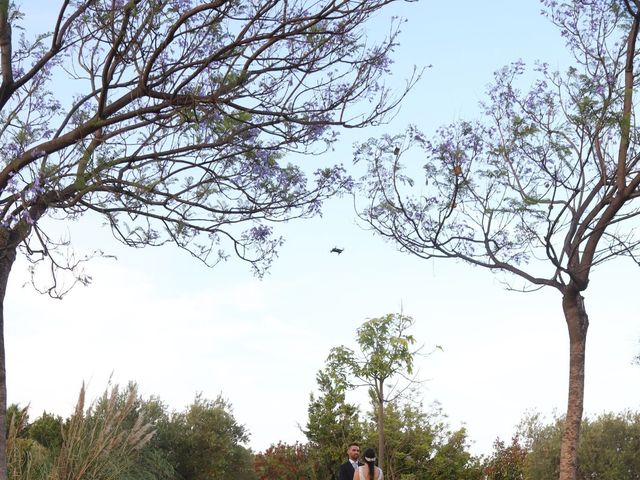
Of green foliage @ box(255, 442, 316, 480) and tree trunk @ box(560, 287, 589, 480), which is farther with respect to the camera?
green foliage @ box(255, 442, 316, 480)

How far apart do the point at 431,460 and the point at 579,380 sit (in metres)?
16.6

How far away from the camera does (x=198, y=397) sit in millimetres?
34062

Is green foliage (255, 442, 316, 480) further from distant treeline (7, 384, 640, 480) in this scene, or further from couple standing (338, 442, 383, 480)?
couple standing (338, 442, 383, 480)

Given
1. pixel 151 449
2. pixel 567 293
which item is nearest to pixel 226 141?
pixel 567 293

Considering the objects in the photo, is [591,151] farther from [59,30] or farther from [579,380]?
[59,30]

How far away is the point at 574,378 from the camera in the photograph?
16688mm

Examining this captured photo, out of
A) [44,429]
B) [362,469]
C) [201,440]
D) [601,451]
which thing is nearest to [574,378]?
[362,469]

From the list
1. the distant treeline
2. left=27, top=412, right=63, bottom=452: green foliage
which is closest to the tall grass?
the distant treeline

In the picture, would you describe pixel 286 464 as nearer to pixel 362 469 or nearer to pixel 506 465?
pixel 506 465

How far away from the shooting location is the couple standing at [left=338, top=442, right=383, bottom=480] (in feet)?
47.8

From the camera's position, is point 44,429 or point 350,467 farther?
point 44,429

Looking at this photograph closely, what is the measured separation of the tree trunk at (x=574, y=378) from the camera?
16.3m

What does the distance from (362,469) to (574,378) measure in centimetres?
481

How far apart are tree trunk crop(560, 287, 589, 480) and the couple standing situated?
12.4ft
